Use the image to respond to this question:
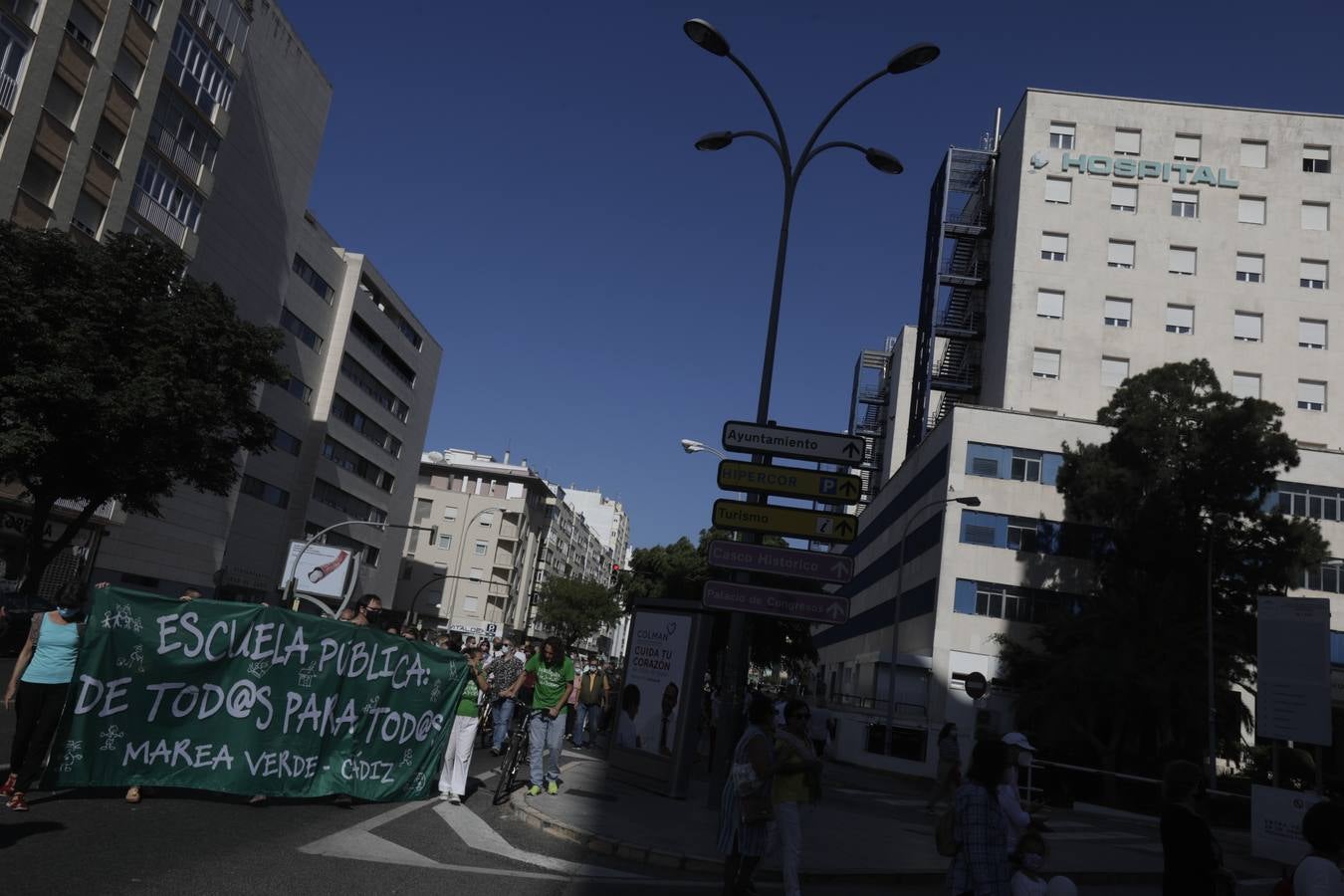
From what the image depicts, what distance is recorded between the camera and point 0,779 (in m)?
8.18

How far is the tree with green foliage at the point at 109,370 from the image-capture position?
2478cm

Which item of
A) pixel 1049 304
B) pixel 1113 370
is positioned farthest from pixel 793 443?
pixel 1113 370

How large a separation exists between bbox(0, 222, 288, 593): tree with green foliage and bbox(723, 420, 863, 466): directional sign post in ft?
62.7

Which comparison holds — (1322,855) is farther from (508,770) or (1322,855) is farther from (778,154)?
(778,154)

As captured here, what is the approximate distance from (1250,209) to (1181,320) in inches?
251

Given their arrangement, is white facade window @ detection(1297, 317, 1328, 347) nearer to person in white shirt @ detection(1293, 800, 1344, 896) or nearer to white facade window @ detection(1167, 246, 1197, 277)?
white facade window @ detection(1167, 246, 1197, 277)

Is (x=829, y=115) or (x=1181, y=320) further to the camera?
(x=1181, y=320)

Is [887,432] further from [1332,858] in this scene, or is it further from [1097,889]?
[1332,858]

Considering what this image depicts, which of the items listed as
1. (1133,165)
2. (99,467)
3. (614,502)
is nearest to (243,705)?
(99,467)

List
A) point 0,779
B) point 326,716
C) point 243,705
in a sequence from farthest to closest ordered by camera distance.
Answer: point 326,716 → point 243,705 → point 0,779

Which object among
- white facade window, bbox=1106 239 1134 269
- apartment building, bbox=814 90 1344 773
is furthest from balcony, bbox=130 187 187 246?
white facade window, bbox=1106 239 1134 269

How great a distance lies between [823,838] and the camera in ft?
37.3

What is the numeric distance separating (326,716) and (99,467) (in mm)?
21251

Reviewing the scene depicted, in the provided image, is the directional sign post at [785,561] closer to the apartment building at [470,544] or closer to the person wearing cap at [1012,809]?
the person wearing cap at [1012,809]
